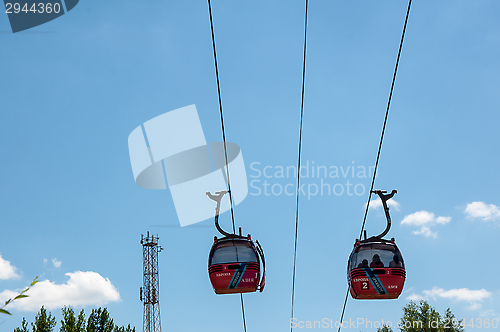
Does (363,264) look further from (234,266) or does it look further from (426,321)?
(426,321)

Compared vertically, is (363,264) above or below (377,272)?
above

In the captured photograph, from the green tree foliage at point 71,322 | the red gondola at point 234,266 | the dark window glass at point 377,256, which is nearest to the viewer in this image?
the red gondola at point 234,266

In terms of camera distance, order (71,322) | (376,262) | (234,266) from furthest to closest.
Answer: (71,322), (376,262), (234,266)

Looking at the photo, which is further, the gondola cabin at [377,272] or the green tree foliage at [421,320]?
the green tree foliage at [421,320]

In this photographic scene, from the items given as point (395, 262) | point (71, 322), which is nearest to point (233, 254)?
point (395, 262)

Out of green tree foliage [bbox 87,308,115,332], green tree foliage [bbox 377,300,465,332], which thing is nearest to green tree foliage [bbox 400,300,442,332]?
green tree foliage [bbox 377,300,465,332]

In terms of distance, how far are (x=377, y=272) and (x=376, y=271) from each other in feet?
0.13

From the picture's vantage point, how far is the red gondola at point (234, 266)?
13.4 meters

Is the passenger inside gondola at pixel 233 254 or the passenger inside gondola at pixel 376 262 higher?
the passenger inside gondola at pixel 233 254

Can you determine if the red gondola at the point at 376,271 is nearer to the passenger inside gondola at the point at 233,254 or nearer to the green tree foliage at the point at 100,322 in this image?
the passenger inside gondola at the point at 233,254

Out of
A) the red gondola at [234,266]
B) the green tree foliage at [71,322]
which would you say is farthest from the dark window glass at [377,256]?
the green tree foliage at [71,322]

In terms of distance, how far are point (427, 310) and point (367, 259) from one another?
3127cm

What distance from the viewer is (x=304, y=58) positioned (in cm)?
1124

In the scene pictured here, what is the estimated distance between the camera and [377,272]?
13.8 meters
